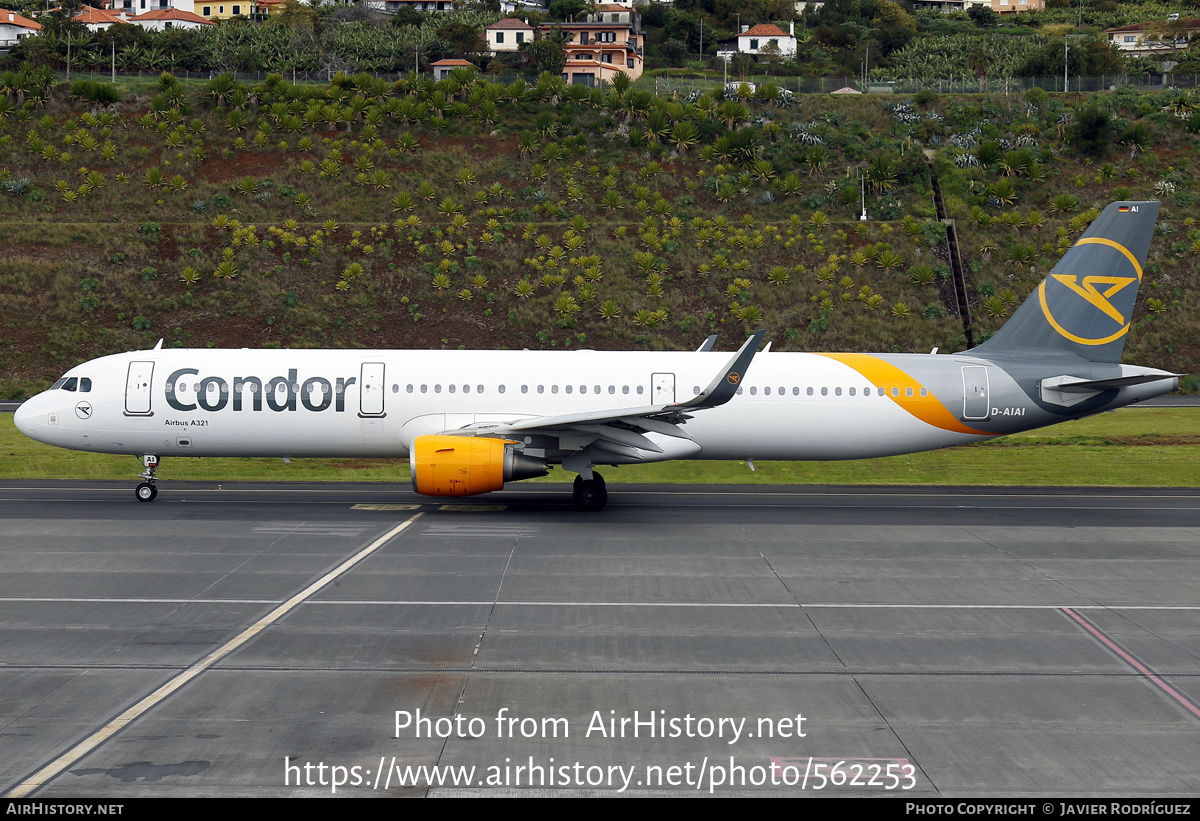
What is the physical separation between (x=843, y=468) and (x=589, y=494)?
1256 centimetres

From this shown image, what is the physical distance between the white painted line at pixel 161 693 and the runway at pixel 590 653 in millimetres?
50

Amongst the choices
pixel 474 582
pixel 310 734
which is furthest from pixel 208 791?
pixel 474 582

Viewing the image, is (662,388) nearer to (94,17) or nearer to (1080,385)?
(1080,385)

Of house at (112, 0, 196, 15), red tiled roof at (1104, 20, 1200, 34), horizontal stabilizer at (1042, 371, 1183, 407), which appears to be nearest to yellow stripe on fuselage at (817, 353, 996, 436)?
horizontal stabilizer at (1042, 371, 1183, 407)

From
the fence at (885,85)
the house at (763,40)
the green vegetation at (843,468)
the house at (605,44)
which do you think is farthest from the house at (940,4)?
the green vegetation at (843,468)

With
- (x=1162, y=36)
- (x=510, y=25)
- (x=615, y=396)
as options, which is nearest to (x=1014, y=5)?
(x=1162, y=36)

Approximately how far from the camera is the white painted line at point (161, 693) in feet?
34.9

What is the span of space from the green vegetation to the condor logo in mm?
6520

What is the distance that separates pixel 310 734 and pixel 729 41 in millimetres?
144949

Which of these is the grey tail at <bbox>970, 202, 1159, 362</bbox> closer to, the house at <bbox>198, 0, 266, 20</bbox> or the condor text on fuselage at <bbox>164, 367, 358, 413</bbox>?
the condor text on fuselage at <bbox>164, 367, 358, 413</bbox>

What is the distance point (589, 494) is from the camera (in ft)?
89.4

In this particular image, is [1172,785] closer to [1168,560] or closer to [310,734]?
[310,734]

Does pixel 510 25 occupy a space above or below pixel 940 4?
below
